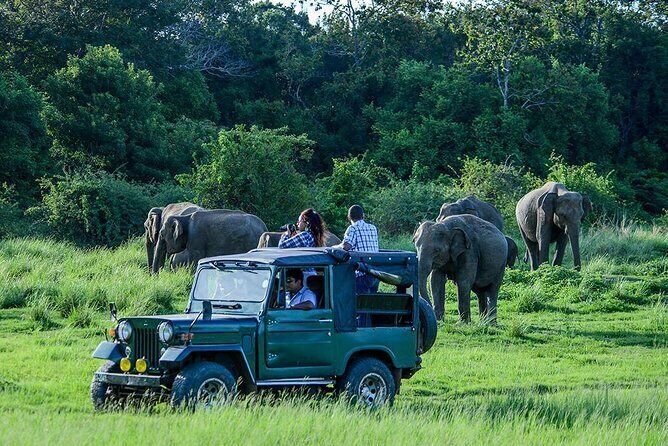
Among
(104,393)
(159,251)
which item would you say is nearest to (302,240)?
(104,393)

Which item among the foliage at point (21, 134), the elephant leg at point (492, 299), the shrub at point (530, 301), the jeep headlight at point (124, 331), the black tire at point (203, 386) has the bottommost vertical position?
the shrub at point (530, 301)

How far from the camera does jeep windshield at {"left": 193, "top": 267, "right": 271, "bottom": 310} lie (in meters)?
12.3

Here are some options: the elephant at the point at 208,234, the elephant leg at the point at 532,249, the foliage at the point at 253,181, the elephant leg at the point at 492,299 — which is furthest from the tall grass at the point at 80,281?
the elephant leg at the point at 532,249

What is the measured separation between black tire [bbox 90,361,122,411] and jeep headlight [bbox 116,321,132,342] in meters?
0.25

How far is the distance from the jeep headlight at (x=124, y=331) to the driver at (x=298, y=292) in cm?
155

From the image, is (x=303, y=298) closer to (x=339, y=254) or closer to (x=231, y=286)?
(x=339, y=254)

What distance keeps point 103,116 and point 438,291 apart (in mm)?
23005

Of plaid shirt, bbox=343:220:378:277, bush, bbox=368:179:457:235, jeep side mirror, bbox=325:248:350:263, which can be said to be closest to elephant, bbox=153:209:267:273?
bush, bbox=368:179:457:235

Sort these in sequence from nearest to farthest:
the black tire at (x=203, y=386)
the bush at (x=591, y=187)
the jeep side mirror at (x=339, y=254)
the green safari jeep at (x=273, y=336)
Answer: the black tire at (x=203, y=386) → the green safari jeep at (x=273, y=336) → the jeep side mirror at (x=339, y=254) → the bush at (x=591, y=187)

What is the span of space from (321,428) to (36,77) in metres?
40.4

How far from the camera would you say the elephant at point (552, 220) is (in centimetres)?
3038

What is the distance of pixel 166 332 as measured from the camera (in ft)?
37.5

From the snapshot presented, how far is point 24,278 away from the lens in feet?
77.3

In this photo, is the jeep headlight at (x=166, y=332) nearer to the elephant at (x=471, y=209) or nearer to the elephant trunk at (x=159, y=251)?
the elephant trunk at (x=159, y=251)
